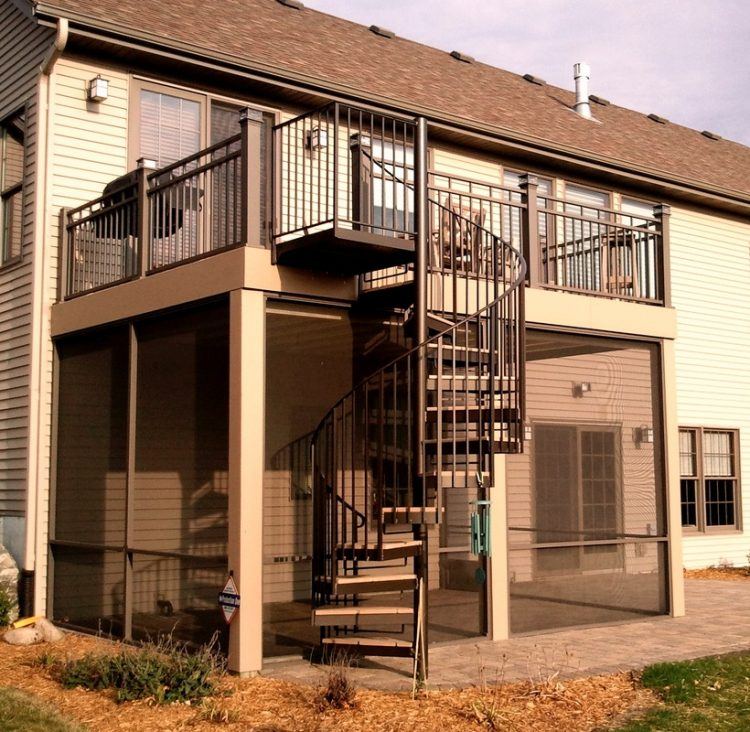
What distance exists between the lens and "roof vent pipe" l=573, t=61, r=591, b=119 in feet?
57.6

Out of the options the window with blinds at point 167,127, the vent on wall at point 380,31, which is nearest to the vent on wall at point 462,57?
the vent on wall at point 380,31

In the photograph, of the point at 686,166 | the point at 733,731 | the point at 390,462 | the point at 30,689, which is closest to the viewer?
the point at 733,731

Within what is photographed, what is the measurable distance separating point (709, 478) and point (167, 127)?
31.4ft

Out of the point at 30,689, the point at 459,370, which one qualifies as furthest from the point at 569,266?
the point at 30,689

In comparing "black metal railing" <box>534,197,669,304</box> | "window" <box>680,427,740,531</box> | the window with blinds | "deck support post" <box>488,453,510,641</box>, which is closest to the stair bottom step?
"deck support post" <box>488,453,510,641</box>

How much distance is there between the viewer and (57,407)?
10320 millimetres

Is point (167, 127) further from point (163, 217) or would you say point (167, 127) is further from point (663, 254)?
point (663, 254)

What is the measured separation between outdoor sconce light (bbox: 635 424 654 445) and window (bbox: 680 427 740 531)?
200 inches

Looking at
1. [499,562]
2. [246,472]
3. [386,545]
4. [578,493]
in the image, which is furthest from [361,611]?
[578,493]

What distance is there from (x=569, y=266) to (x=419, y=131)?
2853 mm

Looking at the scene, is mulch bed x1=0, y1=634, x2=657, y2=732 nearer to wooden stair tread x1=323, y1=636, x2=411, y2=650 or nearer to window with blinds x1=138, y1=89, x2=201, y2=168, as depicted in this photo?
wooden stair tread x1=323, y1=636, x2=411, y2=650

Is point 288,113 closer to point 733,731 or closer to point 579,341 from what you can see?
point 579,341

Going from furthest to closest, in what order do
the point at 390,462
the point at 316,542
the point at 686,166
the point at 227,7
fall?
the point at 686,166 → the point at 227,7 → the point at 390,462 → the point at 316,542

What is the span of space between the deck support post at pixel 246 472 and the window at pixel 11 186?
4.23 m
